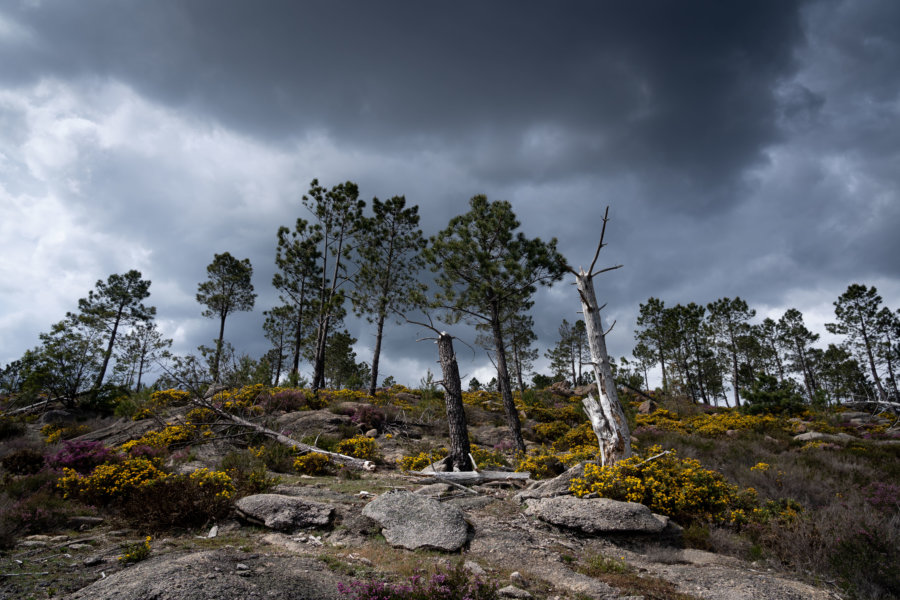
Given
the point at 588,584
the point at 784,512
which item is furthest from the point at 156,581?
the point at 784,512

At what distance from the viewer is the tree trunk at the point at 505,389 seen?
1464 centimetres

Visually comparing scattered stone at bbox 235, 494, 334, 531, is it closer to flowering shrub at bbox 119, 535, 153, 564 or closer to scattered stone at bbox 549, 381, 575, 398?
flowering shrub at bbox 119, 535, 153, 564

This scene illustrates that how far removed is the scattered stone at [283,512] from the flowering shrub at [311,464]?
371 cm

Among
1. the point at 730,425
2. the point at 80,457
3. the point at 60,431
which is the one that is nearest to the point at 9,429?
the point at 60,431

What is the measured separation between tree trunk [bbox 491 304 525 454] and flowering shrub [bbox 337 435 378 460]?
4977 mm

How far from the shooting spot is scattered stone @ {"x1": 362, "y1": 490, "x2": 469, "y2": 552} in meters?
5.96

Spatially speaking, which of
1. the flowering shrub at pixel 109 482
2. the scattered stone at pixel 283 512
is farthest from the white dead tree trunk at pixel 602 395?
the flowering shrub at pixel 109 482

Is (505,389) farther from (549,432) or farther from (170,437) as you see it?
(170,437)

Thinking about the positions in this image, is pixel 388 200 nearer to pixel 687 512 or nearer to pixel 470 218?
pixel 470 218

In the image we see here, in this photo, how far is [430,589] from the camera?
3.97m

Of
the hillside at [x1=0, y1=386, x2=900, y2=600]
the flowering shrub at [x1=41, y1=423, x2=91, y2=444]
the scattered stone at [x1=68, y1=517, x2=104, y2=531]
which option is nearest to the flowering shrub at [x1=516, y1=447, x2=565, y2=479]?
the hillside at [x1=0, y1=386, x2=900, y2=600]

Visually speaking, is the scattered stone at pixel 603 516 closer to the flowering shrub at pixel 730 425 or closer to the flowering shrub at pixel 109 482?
the flowering shrub at pixel 109 482

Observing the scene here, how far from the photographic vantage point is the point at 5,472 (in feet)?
29.3

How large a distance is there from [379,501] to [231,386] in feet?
53.9
